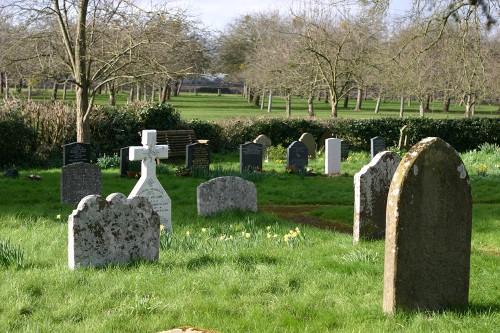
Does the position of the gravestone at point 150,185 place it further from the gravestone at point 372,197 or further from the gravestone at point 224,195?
the gravestone at point 372,197

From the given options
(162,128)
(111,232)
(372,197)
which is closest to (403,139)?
(162,128)

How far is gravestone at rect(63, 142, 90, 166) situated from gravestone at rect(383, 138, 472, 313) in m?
10.7

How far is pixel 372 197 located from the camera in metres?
9.00

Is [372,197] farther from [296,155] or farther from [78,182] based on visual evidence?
[296,155]

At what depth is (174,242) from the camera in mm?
8242

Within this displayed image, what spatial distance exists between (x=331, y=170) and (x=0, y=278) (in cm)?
1327

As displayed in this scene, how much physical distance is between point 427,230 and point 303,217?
22.1ft

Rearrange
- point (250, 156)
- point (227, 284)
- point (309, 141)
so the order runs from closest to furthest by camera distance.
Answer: point (227, 284) → point (250, 156) → point (309, 141)

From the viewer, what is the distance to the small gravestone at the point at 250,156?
1817 centimetres

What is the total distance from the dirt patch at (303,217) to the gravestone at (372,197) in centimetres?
151

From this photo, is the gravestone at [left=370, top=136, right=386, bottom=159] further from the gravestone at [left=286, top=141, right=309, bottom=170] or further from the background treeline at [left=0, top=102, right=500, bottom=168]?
the background treeline at [left=0, top=102, right=500, bottom=168]

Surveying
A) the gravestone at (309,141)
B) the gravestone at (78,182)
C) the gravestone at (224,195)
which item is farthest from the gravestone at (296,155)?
the gravestone at (224,195)

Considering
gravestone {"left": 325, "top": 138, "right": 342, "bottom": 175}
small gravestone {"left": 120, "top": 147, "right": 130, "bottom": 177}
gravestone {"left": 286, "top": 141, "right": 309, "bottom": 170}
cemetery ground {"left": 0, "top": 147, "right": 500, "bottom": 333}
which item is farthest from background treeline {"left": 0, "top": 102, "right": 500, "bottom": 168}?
cemetery ground {"left": 0, "top": 147, "right": 500, "bottom": 333}

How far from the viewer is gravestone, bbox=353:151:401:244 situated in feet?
29.1
